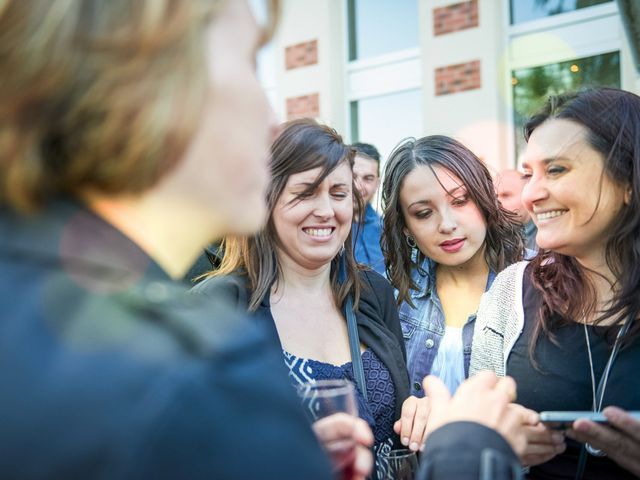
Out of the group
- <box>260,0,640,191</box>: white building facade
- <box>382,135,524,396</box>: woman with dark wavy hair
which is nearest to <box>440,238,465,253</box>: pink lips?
<box>382,135,524,396</box>: woman with dark wavy hair

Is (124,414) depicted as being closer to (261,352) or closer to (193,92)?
(261,352)

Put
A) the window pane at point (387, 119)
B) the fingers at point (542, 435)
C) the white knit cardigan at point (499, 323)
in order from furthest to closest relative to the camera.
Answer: the window pane at point (387, 119), the white knit cardigan at point (499, 323), the fingers at point (542, 435)

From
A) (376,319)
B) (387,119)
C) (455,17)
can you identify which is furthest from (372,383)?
(387,119)

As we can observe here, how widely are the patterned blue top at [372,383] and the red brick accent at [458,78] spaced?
593 centimetres

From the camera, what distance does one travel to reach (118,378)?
1.93 ft

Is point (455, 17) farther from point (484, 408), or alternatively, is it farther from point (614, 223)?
point (484, 408)

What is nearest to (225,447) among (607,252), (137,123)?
(137,123)

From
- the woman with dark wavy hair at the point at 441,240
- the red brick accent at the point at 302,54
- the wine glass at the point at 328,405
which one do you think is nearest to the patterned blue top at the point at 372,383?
the woman with dark wavy hair at the point at 441,240

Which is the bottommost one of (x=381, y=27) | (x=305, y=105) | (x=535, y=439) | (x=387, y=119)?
(x=535, y=439)

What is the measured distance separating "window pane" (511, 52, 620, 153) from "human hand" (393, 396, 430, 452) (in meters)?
5.93

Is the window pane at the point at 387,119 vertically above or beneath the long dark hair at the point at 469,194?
above

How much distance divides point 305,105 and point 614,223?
756 cm

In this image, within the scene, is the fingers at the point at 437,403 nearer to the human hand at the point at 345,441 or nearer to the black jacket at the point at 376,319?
the human hand at the point at 345,441

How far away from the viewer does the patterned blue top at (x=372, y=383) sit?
242 cm
